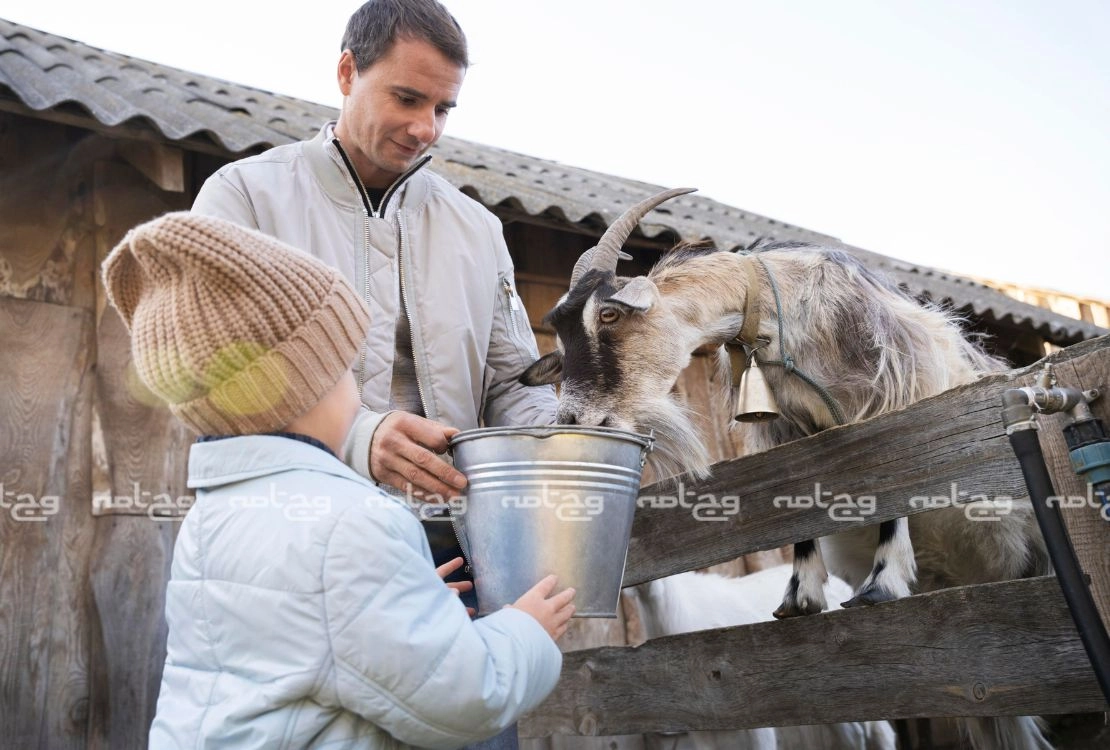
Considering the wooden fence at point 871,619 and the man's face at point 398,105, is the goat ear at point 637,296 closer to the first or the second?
the wooden fence at point 871,619

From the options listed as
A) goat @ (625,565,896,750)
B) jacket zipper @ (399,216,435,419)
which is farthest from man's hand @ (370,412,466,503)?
goat @ (625,565,896,750)

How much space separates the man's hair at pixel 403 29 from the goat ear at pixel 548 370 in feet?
3.04

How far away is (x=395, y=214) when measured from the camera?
8.47 ft

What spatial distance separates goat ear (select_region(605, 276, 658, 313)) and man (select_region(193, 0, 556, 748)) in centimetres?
61

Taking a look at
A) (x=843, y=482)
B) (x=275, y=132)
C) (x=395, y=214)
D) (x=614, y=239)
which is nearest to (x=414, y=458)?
(x=395, y=214)

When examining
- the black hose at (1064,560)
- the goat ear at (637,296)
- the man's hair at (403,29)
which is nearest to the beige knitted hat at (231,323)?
the man's hair at (403,29)

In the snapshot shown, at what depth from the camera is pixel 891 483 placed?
2.40 meters

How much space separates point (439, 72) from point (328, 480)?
4.22 feet

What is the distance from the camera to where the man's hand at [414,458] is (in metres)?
1.99

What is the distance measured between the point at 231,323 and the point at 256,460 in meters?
0.23

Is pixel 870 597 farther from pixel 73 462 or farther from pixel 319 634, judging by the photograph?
pixel 73 462

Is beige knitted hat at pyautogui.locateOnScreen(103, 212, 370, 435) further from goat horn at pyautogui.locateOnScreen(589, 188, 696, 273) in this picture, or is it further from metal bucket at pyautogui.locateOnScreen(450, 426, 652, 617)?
goat horn at pyautogui.locateOnScreen(589, 188, 696, 273)

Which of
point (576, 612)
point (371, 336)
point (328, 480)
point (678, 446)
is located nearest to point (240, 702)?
point (328, 480)

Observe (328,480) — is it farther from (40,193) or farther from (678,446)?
(40,193)
